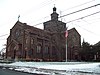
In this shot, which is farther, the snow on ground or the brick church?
the brick church

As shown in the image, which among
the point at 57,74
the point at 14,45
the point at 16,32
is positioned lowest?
the point at 57,74

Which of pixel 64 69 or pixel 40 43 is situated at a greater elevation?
pixel 40 43

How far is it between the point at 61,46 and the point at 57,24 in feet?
29.0

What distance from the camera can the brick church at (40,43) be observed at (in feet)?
180

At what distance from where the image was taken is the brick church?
54875 mm

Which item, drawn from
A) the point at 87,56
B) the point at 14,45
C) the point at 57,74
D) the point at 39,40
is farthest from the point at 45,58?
the point at 57,74

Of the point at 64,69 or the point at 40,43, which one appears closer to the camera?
the point at 64,69

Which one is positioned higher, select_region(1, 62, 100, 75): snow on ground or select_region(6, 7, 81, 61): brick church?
select_region(6, 7, 81, 61): brick church

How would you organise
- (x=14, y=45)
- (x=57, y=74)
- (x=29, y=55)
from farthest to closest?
1. (x=14, y=45)
2. (x=29, y=55)
3. (x=57, y=74)

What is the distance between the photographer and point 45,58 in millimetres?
59938

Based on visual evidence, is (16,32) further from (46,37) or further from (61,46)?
(61,46)

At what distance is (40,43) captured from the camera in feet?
193

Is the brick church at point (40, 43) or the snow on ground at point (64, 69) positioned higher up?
the brick church at point (40, 43)

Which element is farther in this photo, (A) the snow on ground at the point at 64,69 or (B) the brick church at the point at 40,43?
(B) the brick church at the point at 40,43
